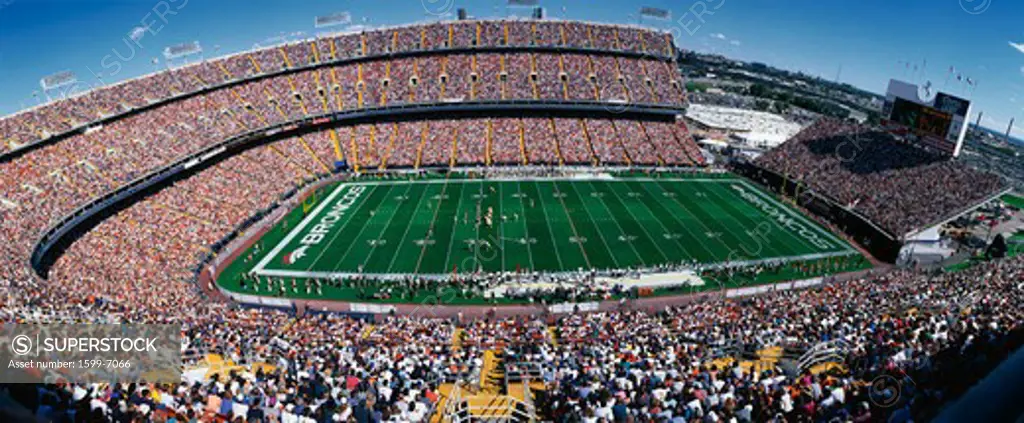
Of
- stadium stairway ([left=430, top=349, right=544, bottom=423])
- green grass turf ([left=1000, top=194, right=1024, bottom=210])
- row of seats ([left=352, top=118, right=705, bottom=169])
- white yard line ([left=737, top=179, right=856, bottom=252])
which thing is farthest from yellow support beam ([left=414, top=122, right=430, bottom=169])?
green grass turf ([left=1000, top=194, right=1024, bottom=210])

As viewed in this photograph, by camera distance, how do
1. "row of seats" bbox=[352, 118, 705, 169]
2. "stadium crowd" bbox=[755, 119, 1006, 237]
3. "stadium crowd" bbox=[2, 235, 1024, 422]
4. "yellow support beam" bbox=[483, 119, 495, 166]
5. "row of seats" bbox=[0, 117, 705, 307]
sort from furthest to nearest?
"row of seats" bbox=[352, 118, 705, 169] < "yellow support beam" bbox=[483, 119, 495, 166] < "stadium crowd" bbox=[755, 119, 1006, 237] < "row of seats" bbox=[0, 117, 705, 307] < "stadium crowd" bbox=[2, 235, 1024, 422]

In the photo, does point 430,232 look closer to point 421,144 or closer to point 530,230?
point 530,230

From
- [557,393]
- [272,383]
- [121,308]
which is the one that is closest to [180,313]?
[121,308]

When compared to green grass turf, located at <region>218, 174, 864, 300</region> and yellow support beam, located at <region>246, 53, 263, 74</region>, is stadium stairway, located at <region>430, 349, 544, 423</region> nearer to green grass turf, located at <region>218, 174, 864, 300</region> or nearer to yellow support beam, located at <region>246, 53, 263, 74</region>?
green grass turf, located at <region>218, 174, 864, 300</region>

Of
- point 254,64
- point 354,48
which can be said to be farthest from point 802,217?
point 254,64

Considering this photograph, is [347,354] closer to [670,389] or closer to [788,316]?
[670,389]

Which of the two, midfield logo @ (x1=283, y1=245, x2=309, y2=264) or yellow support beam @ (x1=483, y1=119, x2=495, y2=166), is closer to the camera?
midfield logo @ (x1=283, y1=245, x2=309, y2=264)
